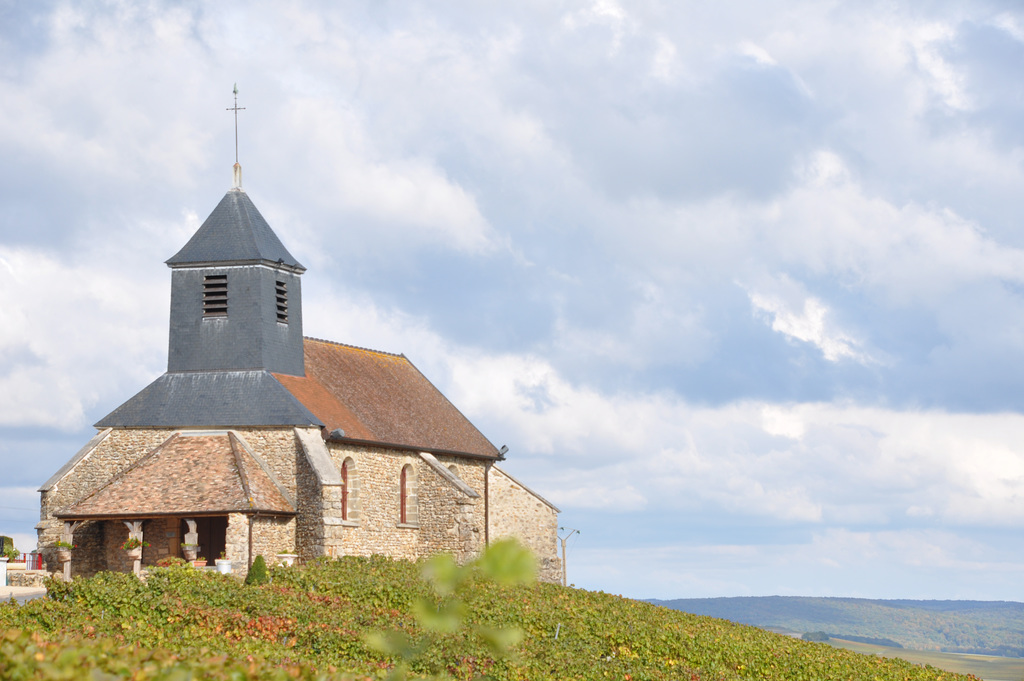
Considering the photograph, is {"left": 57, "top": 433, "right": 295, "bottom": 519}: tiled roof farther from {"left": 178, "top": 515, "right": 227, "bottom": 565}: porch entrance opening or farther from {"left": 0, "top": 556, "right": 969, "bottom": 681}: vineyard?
{"left": 0, "top": 556, "right": 969, "bottom": 681}: vineyard

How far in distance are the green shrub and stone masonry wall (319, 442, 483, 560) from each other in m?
5.13

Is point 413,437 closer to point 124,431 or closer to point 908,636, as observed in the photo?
point 124,431

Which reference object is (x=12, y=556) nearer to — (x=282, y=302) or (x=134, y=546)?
(x=134, y=546)

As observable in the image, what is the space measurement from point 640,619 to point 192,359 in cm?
1491

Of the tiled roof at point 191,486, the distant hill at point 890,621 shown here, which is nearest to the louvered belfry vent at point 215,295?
the tiled roof at point 191,486

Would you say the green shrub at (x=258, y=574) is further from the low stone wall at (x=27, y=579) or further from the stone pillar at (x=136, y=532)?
the low stone wall at (x=27, y=579)

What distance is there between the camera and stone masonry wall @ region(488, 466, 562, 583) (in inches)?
1454

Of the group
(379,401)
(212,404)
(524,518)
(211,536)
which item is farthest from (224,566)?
(524,518)

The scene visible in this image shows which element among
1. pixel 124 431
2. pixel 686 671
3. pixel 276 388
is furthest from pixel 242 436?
pixel 686 671

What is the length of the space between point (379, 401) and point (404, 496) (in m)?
3.55

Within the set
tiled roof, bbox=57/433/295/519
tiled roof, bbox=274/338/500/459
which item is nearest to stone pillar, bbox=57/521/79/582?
tiled roof, bbox=57/433/295/519

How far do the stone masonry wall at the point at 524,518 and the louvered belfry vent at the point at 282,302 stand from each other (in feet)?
32.9

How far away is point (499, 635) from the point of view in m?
2.87

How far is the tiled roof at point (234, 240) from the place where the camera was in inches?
1199
